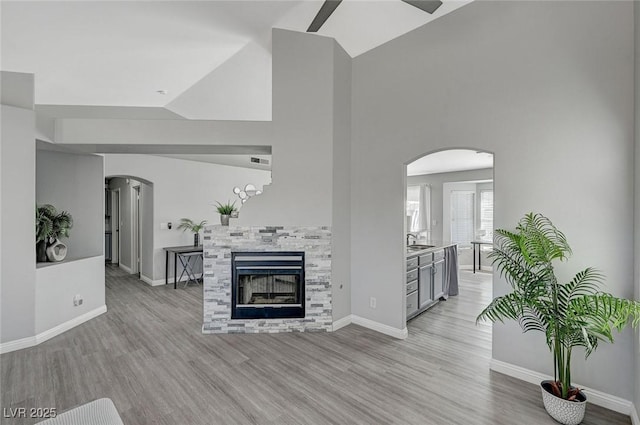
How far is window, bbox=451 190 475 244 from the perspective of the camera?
27.1 feet

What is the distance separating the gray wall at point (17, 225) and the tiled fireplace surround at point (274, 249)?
6.20 ft

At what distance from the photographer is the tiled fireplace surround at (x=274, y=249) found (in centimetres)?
371

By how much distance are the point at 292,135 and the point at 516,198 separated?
2523 mm

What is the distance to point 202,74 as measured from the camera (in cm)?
431

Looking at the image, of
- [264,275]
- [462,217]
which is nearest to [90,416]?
[264,275]

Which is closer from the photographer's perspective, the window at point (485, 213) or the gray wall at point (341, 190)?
the gray wall at point (341, 190)

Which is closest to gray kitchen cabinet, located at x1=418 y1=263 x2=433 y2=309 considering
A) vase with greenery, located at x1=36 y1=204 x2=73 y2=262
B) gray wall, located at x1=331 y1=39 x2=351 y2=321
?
gray wall, located at x1=331 y1=39 x2=351 y2=321

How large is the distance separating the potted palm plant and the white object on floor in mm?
2550

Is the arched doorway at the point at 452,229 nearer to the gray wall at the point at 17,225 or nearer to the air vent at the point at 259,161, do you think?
the air vent at the point at 259,161

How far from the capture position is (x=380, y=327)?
12.3 ft

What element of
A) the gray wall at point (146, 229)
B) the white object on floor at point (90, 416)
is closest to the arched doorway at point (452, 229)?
the white object on floor at point (90, 416)

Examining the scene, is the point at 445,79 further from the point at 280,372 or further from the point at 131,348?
the point at 131,348

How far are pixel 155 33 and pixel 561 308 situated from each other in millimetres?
4515

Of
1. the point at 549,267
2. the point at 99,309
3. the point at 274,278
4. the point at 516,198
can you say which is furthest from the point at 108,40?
the point at 549,267
